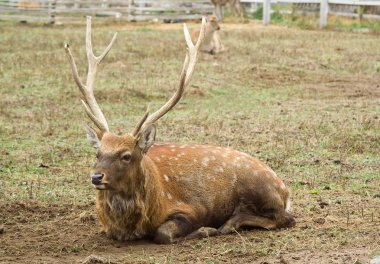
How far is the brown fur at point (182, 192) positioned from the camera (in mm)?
6758

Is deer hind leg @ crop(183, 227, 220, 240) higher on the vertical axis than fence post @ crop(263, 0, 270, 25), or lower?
higher

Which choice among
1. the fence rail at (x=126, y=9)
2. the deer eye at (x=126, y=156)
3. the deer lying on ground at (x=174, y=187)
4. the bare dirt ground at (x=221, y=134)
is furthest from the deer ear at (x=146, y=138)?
the fence rail at (x=126, y=9)

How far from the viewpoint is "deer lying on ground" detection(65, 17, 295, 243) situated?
22.1 feet

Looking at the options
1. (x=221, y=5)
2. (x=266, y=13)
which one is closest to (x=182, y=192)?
(x=266, y=13)

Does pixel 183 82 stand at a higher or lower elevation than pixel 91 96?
higher

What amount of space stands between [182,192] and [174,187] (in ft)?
0.25

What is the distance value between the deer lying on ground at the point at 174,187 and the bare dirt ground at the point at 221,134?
17 centimetres

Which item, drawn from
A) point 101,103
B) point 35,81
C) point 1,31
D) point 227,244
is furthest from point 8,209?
point 1,31

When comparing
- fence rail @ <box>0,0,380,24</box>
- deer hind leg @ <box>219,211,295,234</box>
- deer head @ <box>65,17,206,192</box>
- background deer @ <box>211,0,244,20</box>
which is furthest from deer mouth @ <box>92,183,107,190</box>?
background deer @ <box>211,0,244,20</box>

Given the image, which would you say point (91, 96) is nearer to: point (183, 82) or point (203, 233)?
point (183, 82)

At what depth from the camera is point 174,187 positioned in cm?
718

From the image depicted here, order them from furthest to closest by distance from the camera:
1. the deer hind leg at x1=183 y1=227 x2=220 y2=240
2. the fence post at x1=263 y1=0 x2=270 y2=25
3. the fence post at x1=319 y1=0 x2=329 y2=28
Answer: the fence post at x1=263 y1=0 x2=270 y2=25 < the fence post at x1=319 y1=0 x2=329 y2=28 < the deer hind leg at x1=183 y1=227 x2=220 y2=240

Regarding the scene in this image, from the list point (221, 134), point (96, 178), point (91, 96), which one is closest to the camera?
point (96, 178)

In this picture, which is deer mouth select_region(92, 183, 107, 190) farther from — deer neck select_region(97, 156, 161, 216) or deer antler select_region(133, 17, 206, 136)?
deer antler select_region(133, 17, 206, 136)
